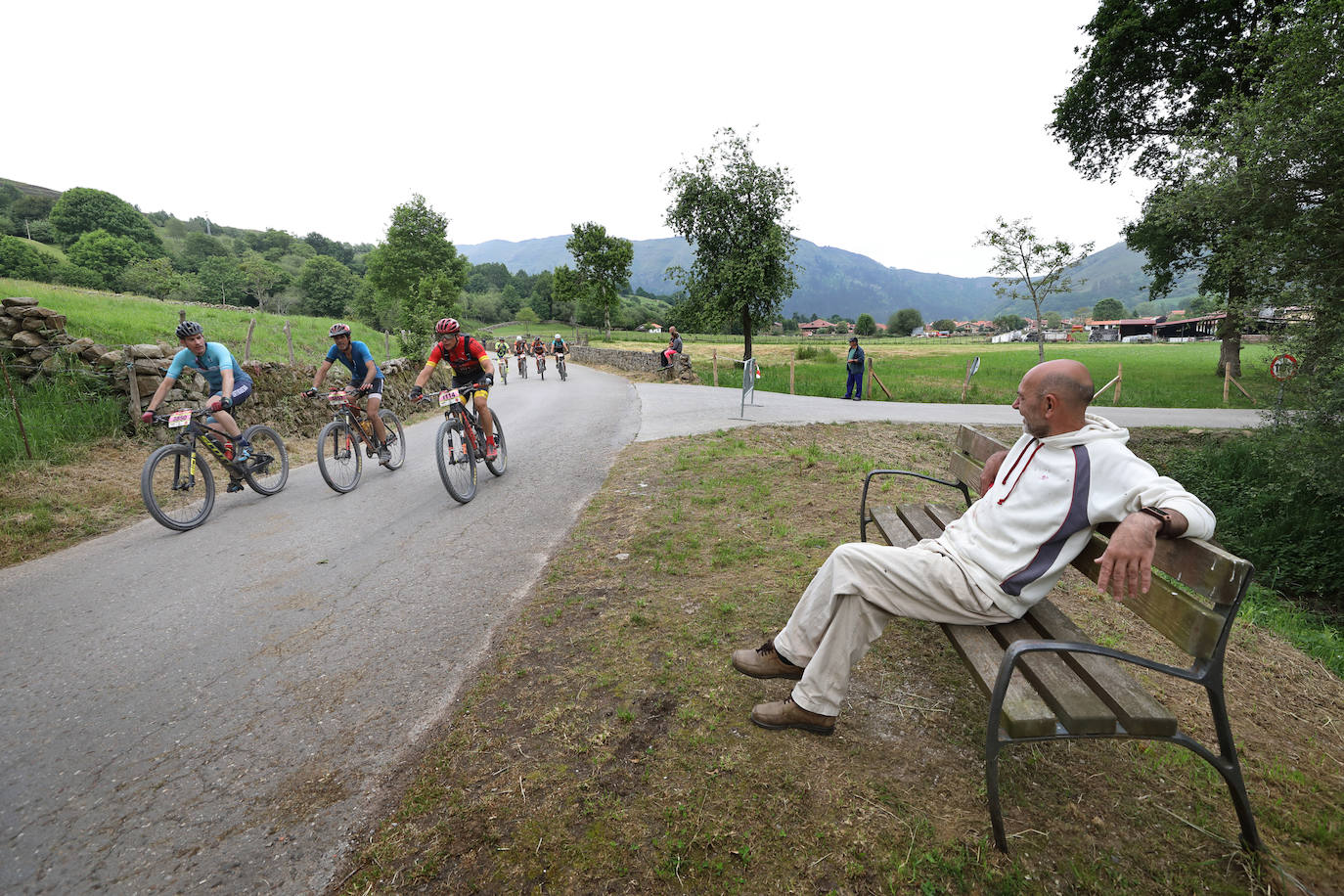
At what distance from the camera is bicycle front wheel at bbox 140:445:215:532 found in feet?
18.4

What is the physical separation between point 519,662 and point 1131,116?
1176 inches

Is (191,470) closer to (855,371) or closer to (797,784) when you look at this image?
(797,784)

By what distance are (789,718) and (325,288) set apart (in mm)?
110854

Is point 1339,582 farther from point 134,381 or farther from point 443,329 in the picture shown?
point 134,381

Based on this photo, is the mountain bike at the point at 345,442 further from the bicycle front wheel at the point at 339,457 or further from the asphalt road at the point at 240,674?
the asphalt road at the point at 240,674

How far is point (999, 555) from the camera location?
2369 millimetres

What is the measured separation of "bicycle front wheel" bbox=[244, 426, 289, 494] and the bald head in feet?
25.7

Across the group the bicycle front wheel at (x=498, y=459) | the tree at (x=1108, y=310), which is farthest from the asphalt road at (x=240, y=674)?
the tree at (x=1108, y=310)

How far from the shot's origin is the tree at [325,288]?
91250mm

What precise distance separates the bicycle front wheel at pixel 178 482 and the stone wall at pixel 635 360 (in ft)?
58.7

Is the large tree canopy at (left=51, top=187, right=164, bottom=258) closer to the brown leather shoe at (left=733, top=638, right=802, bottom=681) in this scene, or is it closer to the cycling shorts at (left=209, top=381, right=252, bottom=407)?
the cycling shorts at (left=209, top=381, right=252, bottom=407)

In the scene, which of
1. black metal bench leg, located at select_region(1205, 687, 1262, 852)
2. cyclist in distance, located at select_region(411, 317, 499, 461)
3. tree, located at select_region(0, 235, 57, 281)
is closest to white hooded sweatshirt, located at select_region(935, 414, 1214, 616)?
black metal bench leg, located at select_region(1205, 687, 1262, 852)

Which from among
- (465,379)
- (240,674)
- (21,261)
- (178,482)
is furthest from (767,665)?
(21,261)

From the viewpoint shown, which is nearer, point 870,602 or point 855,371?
point 870,602
